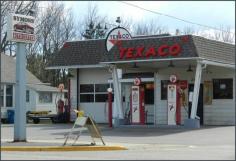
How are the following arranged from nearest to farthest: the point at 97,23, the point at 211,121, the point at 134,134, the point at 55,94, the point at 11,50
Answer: the point at 134,134 → the point at 211,121 → the point at 55,94 → the point at 11,50 → the point at 97,23

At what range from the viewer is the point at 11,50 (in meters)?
61.4

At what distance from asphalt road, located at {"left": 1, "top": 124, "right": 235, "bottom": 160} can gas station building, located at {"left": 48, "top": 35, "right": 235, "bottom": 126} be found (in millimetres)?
2847

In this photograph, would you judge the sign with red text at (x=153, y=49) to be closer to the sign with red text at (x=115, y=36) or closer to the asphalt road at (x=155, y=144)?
the sign with red text at (x=115, y=36)

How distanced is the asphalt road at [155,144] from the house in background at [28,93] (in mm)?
15877

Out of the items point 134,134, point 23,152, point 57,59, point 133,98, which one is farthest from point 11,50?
point 23,152

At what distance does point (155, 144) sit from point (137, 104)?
33.5ft

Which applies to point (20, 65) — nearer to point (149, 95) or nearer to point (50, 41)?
point (149, 95)

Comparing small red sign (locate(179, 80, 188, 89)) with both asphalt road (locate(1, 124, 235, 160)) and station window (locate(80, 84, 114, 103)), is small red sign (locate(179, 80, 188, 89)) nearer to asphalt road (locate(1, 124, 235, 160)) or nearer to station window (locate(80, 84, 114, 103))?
asphalt road (locate(1, 124, 235, 160))

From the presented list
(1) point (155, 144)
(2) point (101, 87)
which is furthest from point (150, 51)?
(2) point (101, 87)

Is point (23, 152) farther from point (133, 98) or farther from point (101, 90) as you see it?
point (101, 90)

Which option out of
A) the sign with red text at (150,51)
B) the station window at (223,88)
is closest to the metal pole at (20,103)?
the sign with red text at (150,51)

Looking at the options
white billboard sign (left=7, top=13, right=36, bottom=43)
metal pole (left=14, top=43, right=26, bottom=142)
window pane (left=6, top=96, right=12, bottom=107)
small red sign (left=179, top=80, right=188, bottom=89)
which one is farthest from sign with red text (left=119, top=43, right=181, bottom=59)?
window pane (left=6, top=96, right=12, bottom=107)

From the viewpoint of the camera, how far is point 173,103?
3042 cm

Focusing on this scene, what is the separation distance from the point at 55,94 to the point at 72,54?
13.0 meters
